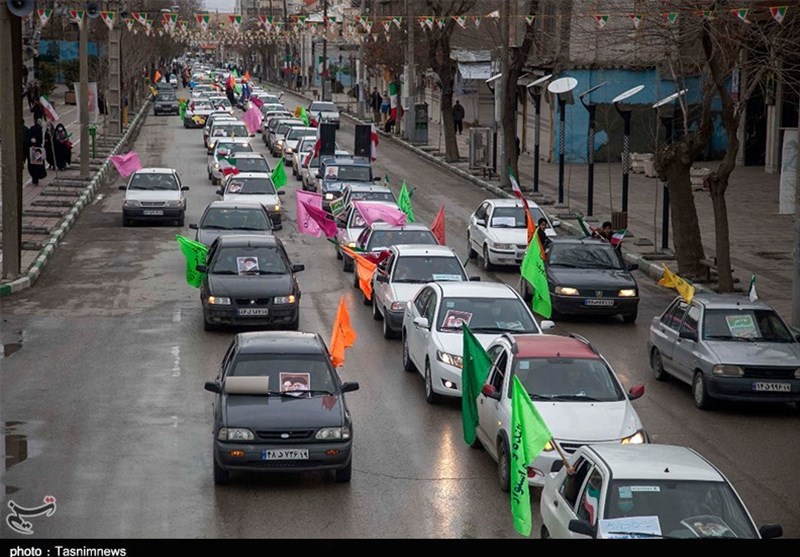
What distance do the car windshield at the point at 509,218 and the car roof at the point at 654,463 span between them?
64.4 ft

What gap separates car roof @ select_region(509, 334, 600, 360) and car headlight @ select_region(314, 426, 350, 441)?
2430mm

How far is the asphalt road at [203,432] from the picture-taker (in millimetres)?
12727

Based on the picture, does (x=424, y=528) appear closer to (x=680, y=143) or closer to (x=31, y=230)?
(x=680, y=143)

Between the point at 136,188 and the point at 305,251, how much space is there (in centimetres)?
685

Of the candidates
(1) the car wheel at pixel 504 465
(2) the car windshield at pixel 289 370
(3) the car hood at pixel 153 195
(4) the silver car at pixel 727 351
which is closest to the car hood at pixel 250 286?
(4) the silver car at pixel 727 351

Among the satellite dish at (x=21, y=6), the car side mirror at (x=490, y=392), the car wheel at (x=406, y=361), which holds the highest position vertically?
the satellite dish at (x=21, y=6)

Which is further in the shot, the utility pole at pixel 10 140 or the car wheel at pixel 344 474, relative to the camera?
the utility pole at pixel 10 140

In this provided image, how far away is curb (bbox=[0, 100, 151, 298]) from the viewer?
26344mm

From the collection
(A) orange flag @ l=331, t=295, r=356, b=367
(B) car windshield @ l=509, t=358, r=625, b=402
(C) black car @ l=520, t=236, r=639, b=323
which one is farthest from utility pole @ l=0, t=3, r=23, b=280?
(B) car windshield @ l=509, t=358, r=625, b=402

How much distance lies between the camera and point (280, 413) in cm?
1374

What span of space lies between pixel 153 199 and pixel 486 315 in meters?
19.0

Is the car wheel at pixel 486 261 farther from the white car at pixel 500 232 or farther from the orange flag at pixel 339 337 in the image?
the orange flag at pixel 339 337

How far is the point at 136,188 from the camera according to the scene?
36.6 meters

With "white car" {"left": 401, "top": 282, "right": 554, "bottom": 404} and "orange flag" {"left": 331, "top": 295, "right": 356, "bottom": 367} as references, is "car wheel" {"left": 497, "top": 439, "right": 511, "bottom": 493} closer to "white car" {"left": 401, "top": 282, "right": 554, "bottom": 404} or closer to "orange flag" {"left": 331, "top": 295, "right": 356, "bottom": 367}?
"white car" {"left": 401, "top": 282, "right": 554, "bottom": 404}
